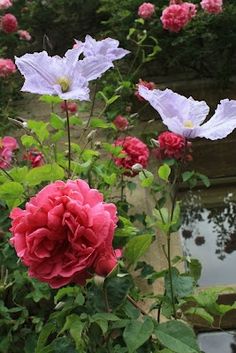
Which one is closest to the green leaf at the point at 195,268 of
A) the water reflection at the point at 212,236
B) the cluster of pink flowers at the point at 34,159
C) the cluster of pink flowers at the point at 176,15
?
the cluster of pink flowers at the point at 34,159

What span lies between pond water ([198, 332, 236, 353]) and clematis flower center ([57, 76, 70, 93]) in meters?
1.35

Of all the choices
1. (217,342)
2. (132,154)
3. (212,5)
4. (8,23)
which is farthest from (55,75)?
(8,23)

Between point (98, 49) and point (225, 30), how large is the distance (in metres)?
2.55

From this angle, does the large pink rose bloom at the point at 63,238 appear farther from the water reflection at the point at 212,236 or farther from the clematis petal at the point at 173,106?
the water reflection at the point at 212,236

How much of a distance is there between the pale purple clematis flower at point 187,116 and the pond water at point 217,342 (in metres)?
1.34

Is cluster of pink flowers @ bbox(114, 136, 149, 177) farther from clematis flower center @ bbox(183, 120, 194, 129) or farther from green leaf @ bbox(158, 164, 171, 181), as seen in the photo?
clematis flower center @ bbox(183, 120, 194, 129)

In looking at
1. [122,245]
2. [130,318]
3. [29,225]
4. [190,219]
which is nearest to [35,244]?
[29,225]

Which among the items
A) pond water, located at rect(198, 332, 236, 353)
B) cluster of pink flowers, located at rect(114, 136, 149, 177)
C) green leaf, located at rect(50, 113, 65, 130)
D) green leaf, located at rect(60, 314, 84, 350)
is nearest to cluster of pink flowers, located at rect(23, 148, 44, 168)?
cluster of pink flowers, located at rect(114, 136, 149, 177)

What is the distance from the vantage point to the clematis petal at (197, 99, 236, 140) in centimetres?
87

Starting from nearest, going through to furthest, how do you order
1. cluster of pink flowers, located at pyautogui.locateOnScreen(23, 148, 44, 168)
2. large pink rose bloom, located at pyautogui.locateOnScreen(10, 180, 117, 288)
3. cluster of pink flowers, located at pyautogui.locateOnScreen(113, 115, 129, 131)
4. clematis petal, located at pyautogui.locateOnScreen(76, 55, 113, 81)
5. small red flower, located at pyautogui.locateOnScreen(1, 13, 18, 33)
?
large pink rose bloom, located at pyautogui.locateOnScreen(10, 180, 117, 288), clematis petal, located at pyautogui.locateOnScreen(76, 55, 113, 81), cluster of pink flowers, located at pyautogui.locateOnScreen(23, 148, 44, 168), cluster of pink flowers, located at pyautogui.locateOnScreen(113, 115, 129, 131), small red flower, located at pyautogui.locateOnScreen(1, 13, 18, 33)

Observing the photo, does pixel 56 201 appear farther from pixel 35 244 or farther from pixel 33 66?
pixel 33 66

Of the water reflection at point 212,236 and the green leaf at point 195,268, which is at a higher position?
the green leaf at point 195,268

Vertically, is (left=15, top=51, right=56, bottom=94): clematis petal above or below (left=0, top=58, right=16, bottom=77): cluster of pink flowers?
below

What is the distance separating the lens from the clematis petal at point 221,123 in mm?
872
